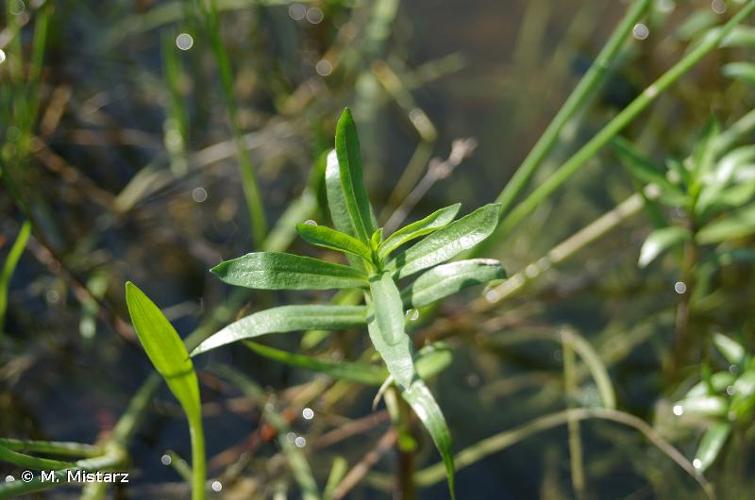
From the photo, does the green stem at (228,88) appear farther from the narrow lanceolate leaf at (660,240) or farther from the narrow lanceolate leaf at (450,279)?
the narrow lanceolate leaf at (660,240)

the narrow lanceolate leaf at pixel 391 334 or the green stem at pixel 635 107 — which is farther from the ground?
the green stem at pixel 635 107

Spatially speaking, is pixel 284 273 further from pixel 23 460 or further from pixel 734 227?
pixel 734 227

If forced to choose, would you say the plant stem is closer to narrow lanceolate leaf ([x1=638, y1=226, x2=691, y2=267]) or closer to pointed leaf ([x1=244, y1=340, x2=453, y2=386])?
narrow lanceolate leaf ([x1=638, y1=226, x2=691, y2=267])

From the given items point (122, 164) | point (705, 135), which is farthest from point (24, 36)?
point (705, 135)

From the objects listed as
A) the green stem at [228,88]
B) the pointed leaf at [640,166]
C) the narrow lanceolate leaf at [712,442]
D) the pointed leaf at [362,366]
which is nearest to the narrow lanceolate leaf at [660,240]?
the pointed leaf at [640,166]

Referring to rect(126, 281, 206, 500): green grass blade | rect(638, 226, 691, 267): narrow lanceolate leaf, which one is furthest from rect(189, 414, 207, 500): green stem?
rect(638, 226, 691, 267): narrow lanceolate leaf

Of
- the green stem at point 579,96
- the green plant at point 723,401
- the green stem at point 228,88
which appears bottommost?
the green plant at point 723,401

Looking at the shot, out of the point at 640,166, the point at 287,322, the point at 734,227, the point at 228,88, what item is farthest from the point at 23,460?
the point at 734,227
